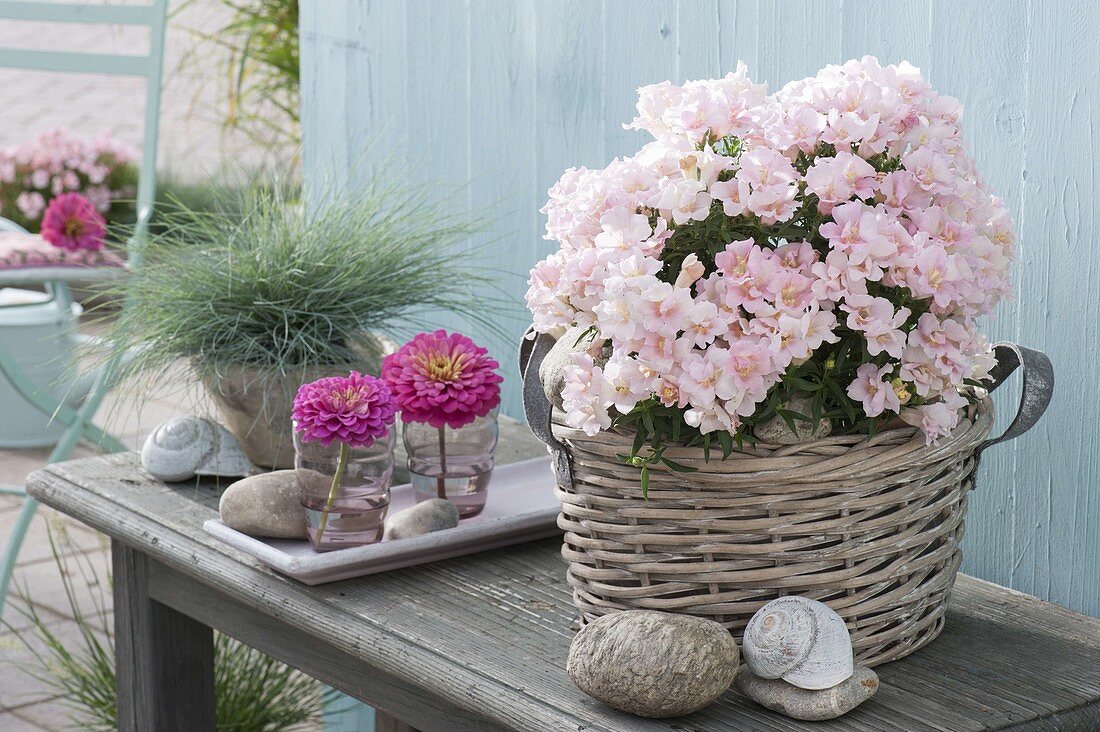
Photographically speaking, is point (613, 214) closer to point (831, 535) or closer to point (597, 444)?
point (597, 444)

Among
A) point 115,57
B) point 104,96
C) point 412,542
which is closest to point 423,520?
point 412,542

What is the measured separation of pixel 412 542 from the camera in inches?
50.4

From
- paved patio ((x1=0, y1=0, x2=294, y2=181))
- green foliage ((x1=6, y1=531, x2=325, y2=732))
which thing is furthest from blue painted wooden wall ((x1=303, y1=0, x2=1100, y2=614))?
paved patio ((x1=0, y1=0, x2=294, y2=181))

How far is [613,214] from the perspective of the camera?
98 cm

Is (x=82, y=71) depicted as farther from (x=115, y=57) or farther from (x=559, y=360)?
(x=559, y=360)

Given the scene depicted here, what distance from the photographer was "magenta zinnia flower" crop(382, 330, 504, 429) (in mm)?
1307

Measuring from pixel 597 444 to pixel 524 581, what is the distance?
11.9 inches

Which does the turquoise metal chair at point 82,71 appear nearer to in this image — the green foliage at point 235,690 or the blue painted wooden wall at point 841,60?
the green foliage at point 235,690

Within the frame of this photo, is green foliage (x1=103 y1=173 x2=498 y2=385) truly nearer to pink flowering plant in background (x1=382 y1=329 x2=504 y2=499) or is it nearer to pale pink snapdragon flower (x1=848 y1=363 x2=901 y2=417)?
pink flowering plant in background (x1=382 y1=329 x2=504 y2=499)

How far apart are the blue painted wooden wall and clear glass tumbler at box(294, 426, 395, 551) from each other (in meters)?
0.56

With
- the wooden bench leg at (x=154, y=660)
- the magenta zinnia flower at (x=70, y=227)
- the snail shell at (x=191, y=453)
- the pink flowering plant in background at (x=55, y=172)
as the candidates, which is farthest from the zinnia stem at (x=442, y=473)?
the pink flowering plant in background at (x=55, y=172)

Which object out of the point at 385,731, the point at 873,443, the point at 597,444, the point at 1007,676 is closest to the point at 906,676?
the point at 1007,676

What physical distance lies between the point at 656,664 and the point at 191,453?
766mm

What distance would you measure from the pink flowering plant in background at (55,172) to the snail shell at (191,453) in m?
3.78
